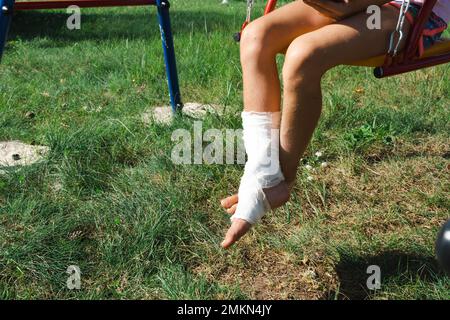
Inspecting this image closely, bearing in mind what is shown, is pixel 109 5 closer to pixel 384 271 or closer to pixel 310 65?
pixel 310 65

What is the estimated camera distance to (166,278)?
1.51m

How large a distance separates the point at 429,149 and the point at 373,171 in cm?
33

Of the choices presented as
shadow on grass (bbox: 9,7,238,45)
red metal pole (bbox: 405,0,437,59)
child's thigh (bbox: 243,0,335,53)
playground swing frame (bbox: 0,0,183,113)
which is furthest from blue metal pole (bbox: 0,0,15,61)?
shadow on grass (bbox: 9,7,238,45)

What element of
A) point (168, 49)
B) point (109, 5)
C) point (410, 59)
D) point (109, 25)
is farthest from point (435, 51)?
point (109, 25)

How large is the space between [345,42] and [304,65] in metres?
0.13

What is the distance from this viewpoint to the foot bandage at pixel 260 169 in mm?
1380

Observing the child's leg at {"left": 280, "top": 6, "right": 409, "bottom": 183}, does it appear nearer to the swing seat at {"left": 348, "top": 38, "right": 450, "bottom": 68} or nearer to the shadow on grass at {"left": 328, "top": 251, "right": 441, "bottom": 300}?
the swing seat at {"left": 348, "top": 38, "right": 450, "bottom": 68}

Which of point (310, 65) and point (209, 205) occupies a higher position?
point (310, 65)

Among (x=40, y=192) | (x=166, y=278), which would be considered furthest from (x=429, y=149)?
(x=40, y=192)

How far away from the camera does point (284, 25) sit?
1.50 m

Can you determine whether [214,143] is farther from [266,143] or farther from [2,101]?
[2,101]

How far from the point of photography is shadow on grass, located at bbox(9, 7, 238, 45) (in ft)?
15.9

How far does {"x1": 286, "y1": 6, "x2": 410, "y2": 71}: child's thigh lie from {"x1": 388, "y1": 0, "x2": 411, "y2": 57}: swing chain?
12 millimetres
